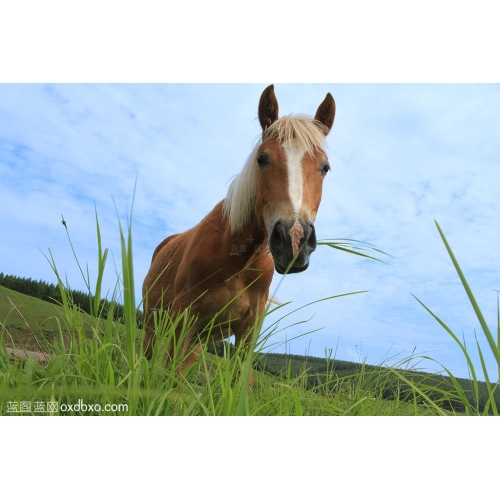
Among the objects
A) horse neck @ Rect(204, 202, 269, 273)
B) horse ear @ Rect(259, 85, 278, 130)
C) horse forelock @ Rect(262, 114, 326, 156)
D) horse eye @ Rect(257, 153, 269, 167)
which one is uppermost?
horse ear @ Rect(259, 85, 278, 130)

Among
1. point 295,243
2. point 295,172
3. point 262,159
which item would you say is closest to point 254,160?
point 262,159

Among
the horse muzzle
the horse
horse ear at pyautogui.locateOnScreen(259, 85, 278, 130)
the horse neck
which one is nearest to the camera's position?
the horse muzzle

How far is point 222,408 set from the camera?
1.04 m

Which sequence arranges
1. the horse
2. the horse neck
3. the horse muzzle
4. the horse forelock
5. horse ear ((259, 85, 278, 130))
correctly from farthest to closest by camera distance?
the horse neck
horse ear ((259, 85, 278, 130))
the horse forelock
the horse
the horse muzzle

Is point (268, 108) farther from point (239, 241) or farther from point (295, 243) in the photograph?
point (295, 243)

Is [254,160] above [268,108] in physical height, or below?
below

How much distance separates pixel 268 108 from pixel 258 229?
0.64m

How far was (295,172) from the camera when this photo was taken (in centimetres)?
178

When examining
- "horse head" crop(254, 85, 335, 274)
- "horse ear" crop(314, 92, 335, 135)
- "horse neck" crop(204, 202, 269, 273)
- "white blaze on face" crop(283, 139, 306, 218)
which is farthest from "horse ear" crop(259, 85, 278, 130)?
"horse neck" crop(204, 202, 269, 273)

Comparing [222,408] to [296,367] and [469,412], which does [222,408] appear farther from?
[296,367]

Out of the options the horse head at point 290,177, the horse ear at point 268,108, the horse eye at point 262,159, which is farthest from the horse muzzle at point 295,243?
the horse ear at point 268,108

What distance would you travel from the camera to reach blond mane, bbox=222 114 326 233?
76.7 inches

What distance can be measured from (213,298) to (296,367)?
2.07 feet

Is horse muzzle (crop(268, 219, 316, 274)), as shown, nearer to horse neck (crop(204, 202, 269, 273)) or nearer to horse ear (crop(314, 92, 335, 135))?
horse neck (crop(204, 202, 269, 273))
